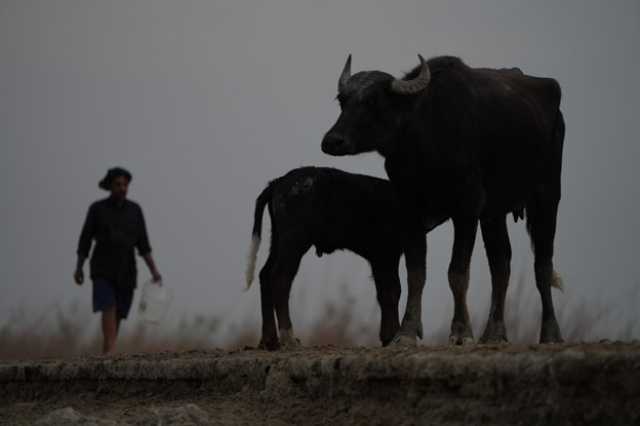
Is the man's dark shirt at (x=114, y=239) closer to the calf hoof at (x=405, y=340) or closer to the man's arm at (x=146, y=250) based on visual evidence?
the man's arm at (x=146, y=250)

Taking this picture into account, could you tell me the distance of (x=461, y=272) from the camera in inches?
429

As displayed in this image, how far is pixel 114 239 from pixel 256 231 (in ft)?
9.20

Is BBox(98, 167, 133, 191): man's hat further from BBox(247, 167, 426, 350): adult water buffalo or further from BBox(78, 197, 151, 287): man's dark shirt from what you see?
BBox(247, 167, 426, 350): adult water buffalo

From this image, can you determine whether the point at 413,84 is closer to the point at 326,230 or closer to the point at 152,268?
the point at 326,230

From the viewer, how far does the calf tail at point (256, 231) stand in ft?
42.3

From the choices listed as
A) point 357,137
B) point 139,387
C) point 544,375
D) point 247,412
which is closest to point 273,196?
point 357,137

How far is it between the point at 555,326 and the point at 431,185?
197 cm

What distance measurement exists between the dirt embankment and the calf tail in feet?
7.07

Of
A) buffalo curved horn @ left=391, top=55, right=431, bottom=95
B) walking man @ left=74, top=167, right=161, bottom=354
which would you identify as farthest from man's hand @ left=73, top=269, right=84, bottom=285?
buffalo curved horn @ left=391, top=55, right=431, bottom=95

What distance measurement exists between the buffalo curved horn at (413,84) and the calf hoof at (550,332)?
2554 mm

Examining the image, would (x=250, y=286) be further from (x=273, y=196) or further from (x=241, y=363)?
(x=241, y=363)

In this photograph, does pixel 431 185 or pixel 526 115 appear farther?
pixel 526 115

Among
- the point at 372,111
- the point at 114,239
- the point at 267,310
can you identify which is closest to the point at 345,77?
the point at 372,111

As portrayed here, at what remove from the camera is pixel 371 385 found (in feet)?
25.9
